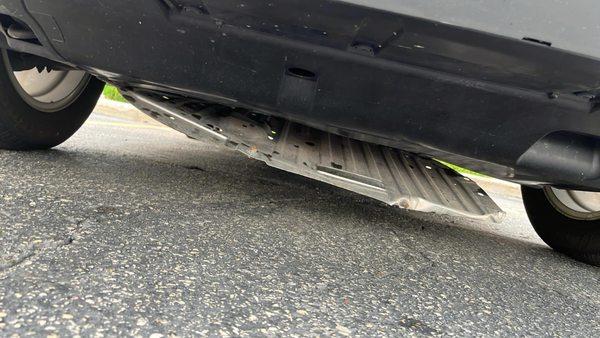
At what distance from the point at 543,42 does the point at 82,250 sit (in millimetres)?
1183

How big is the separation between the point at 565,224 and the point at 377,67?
153 centimetres

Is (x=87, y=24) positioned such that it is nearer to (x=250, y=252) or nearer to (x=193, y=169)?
(x=250, y=252)

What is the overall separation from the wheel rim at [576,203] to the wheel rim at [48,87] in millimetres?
2325

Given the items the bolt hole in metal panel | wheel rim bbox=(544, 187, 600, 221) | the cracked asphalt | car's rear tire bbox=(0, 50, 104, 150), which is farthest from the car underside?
wheel rim bbox=(544, 187, 600, 221)

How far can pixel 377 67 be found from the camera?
1269 mm

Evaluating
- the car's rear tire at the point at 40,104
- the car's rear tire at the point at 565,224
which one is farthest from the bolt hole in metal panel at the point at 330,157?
the car's rear tire at the point at 40,104

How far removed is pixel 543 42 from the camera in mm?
1086

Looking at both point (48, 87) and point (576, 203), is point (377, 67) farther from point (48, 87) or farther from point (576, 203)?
point (48, 87)

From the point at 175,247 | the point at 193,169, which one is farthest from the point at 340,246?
the point at 193,169

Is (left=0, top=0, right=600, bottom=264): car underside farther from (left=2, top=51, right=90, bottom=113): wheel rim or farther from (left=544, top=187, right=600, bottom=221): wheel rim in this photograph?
(left=544, top=187, right=600, bottom=221): wheel rim

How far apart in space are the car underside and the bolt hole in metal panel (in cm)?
1

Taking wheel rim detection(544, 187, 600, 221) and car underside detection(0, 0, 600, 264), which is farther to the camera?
wheel rim detection(544, 187, 600, 221)

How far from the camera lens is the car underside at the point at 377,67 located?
109 cm

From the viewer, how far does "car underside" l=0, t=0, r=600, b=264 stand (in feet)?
3.58
